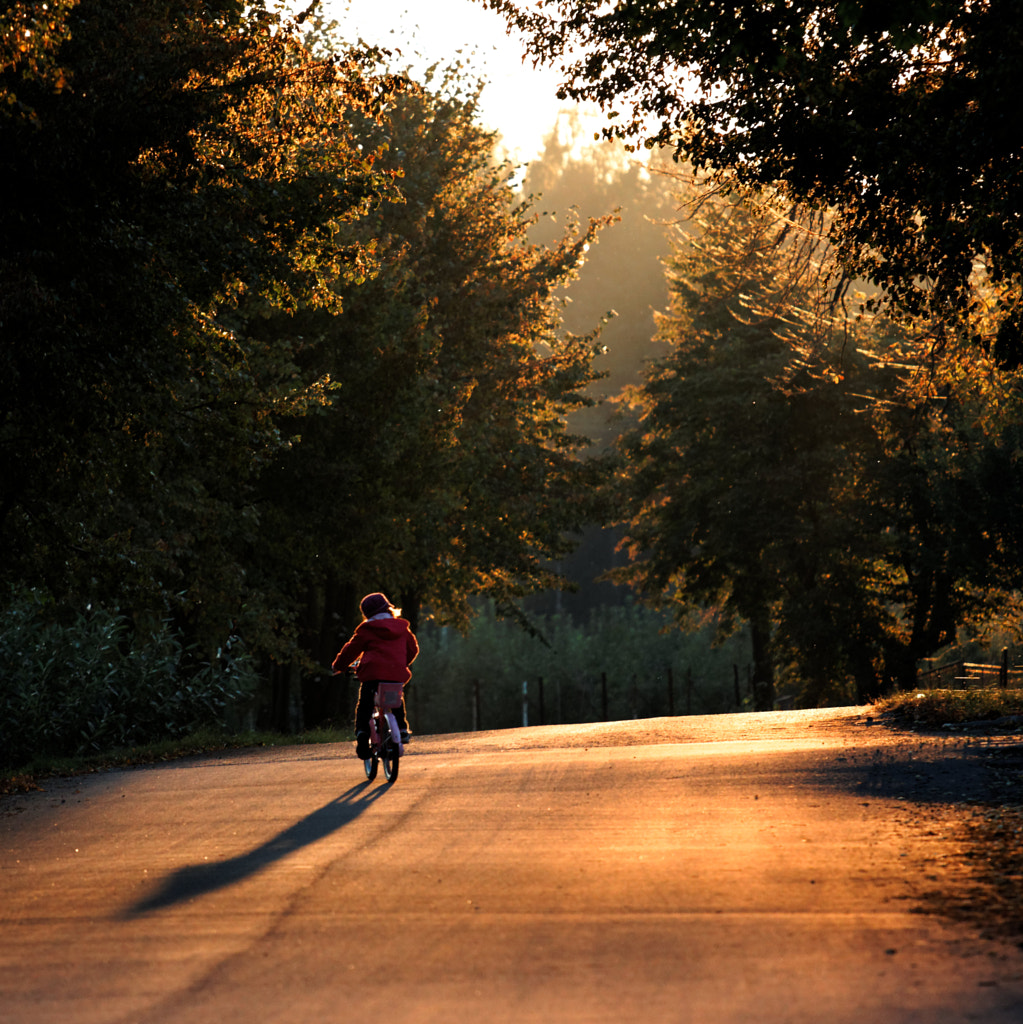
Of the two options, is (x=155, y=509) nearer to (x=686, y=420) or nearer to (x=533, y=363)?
(x=533, y=363)

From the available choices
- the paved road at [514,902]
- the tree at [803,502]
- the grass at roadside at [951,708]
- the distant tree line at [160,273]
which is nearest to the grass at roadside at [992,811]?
the grass at roadside at [951,708]

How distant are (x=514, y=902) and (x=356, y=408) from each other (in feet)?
64.3

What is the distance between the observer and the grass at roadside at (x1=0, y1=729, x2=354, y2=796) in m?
15.3

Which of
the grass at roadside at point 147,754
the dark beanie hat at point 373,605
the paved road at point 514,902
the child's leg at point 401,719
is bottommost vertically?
the paved road at point 514,902

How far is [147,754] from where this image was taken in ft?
62.8

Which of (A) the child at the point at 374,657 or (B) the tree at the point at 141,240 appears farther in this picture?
(A) the child at the point at 374,657

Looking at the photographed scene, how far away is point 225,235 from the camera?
13.2 metres

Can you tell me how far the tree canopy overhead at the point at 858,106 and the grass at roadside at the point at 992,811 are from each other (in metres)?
3.86

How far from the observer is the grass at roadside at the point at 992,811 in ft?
21.0

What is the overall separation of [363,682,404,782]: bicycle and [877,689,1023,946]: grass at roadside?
508 centimetres

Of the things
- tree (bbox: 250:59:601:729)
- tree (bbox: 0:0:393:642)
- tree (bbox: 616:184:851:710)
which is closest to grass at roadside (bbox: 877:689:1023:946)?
tree (bbox: 0:0:393:642)

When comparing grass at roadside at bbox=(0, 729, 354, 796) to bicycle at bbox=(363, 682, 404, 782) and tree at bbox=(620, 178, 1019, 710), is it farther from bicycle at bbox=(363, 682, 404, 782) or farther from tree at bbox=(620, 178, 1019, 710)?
tree at bbox=(620, 178, 1019, 710)

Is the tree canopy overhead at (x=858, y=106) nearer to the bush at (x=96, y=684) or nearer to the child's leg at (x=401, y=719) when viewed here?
the child's leg at (x=401, y=719)

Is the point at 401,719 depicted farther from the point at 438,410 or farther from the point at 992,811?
the point at 438,410
